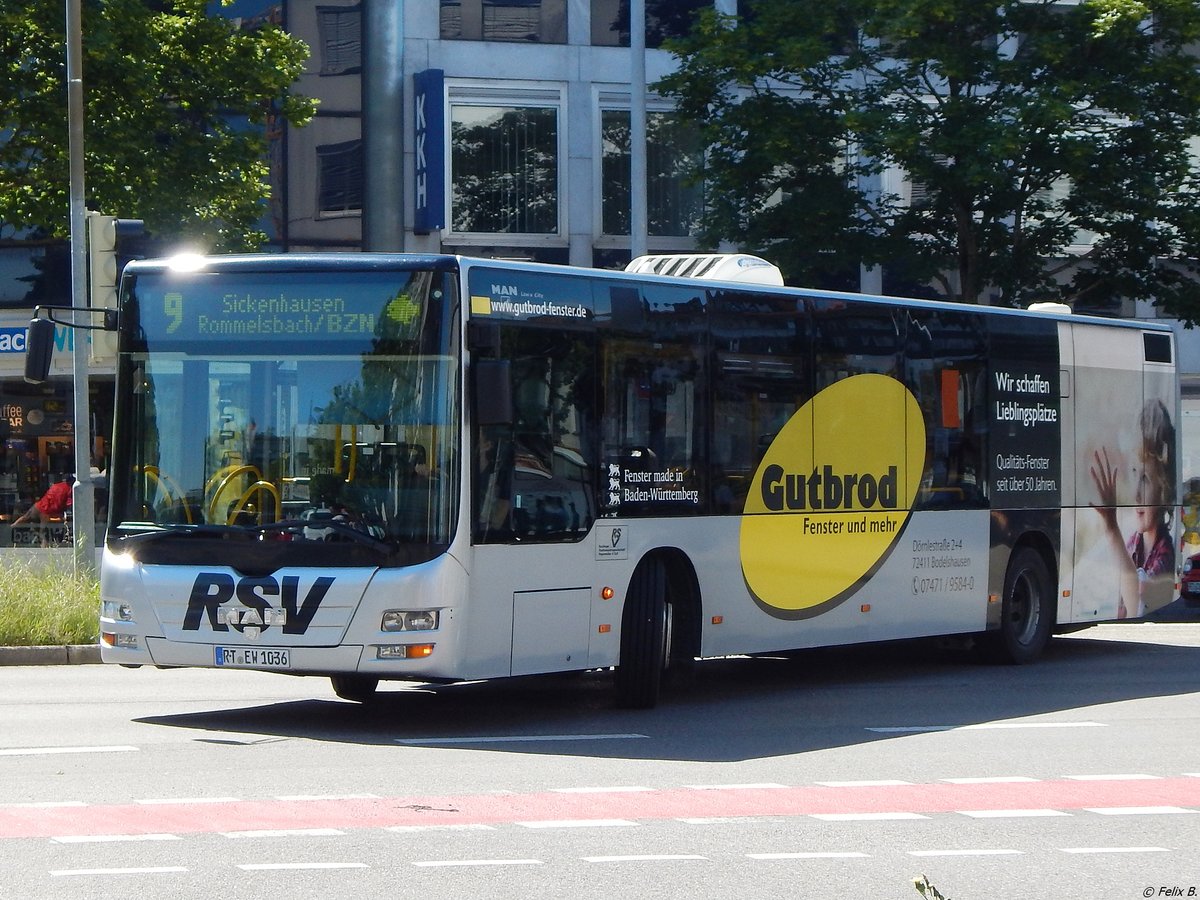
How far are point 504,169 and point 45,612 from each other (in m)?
14.6

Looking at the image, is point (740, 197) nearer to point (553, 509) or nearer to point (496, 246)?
point (496, 246)

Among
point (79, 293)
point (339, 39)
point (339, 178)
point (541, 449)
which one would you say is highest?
point (339, 39)

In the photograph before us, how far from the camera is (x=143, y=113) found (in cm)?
2225

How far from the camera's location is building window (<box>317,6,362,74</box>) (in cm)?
2870

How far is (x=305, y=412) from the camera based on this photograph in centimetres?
1107

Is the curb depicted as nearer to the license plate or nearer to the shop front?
the license plate

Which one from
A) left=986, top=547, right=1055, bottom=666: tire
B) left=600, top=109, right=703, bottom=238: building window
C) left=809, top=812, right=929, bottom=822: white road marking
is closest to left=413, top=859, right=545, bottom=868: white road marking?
left=809, top=812, right=929, bottom=822: white road marking

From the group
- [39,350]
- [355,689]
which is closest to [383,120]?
[355,689]

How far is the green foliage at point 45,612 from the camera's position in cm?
1627

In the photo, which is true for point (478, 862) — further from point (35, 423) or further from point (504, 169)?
point (504, 169)

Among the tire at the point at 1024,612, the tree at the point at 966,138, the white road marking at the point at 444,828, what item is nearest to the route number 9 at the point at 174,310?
the white road marking at the point at 444,828

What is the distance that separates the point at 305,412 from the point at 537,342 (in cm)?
149

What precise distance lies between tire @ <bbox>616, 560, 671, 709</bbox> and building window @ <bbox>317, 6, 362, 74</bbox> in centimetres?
1804

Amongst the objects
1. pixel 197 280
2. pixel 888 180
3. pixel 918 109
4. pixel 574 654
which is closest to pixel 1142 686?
pixel 574 654
